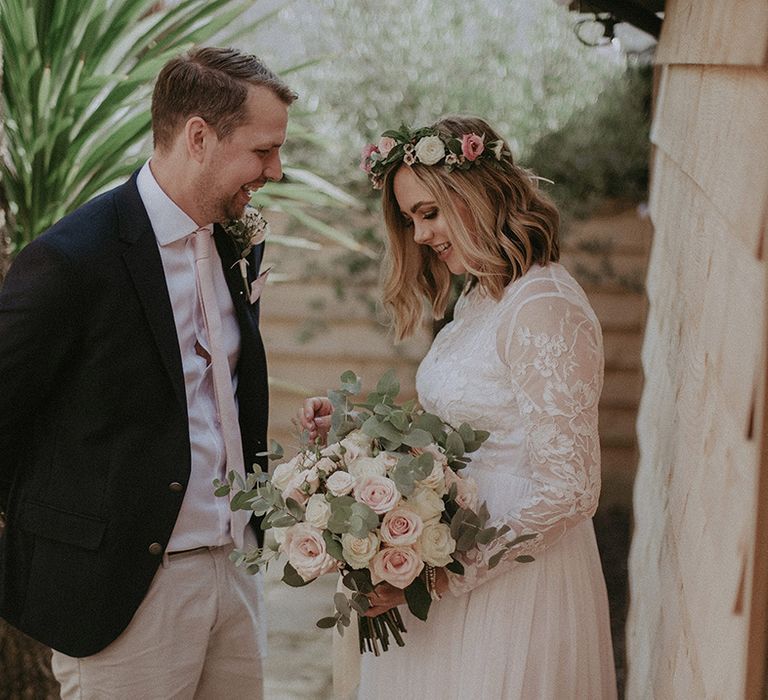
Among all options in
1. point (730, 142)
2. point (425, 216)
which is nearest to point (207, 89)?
point (425, 216)

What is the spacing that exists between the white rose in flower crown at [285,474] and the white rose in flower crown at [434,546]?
0.88 feet

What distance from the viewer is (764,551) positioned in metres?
0.96

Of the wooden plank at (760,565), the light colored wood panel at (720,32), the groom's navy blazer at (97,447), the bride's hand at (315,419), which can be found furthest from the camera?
the bride's hand at (315,419)

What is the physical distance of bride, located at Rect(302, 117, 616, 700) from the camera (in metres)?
1.83

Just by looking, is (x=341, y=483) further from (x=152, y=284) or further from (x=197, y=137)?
(x=197, y=137)

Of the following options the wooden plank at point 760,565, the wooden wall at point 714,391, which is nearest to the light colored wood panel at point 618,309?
the wooden wall at point 714,391

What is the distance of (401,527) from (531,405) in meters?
0.32

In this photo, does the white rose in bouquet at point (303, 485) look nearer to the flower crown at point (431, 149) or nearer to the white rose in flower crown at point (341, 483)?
the white rose in flower crown at point (341, 483)

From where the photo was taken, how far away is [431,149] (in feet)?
6.75

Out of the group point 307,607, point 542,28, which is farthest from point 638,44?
point 307,607

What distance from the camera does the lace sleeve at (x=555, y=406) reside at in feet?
5.93

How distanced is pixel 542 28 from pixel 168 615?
4.04 metres

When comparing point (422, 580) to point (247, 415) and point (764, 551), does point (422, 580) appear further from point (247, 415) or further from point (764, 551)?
point (764, 551)

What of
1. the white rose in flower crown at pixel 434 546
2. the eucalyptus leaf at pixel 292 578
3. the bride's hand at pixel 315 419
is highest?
the white rose in flower crown at pixel 434 546
